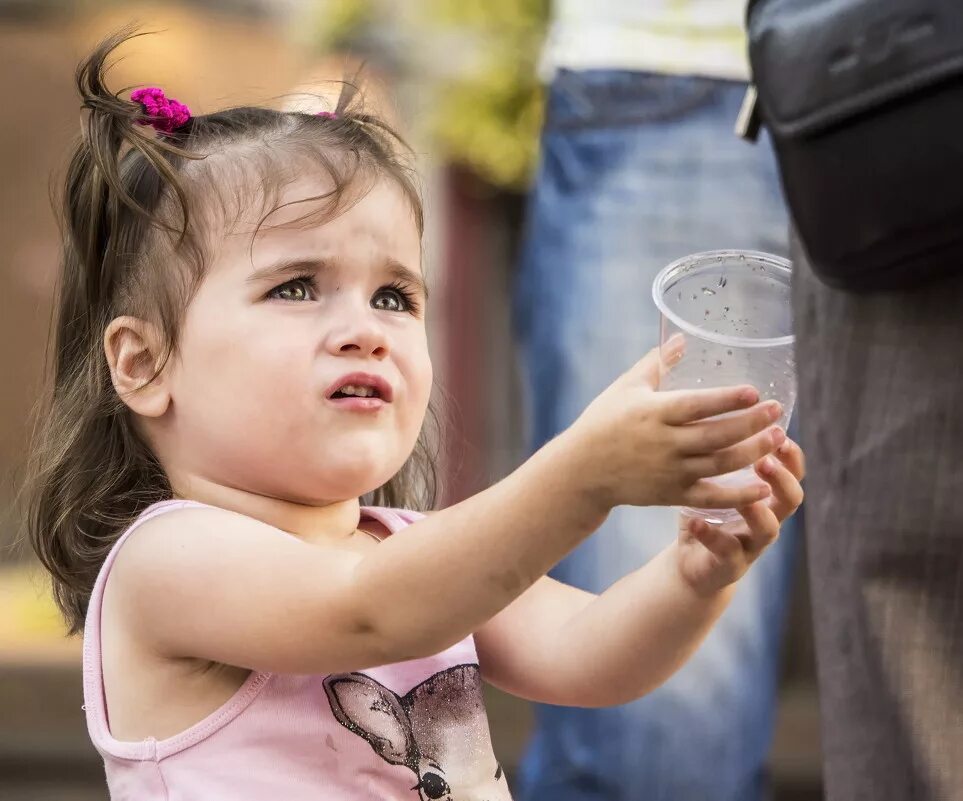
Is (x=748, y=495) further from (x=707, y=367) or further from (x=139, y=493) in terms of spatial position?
(x=139, y=493)

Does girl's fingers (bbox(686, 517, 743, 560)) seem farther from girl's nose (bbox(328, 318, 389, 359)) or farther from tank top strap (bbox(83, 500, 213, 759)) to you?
tank top strap (bbox(83, 500, 213, 759))

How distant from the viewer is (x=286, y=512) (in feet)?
5.31

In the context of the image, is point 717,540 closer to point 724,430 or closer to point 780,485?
point 780,485

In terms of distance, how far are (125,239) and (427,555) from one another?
59 centimetres

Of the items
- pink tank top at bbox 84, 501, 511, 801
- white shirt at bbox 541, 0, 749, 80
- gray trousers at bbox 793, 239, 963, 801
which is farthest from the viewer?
white shirt at bbox 541, 0, 749, 80

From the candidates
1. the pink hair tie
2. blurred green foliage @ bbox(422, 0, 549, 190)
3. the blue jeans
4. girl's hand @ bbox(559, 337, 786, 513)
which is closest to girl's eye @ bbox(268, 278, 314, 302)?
the pink hair tie

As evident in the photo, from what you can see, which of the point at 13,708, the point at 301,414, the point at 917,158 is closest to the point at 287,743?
the point at 301,414

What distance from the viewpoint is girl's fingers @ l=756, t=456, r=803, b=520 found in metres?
1.47

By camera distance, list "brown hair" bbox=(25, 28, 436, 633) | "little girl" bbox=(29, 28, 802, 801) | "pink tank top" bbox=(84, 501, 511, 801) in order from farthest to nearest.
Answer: "brown hair" bbox=(25, 28, 436, 633)
"pink tank top" bbox=(84, 501, 511, 801)
"little girl" bbox=(29, 28, 802, 801)

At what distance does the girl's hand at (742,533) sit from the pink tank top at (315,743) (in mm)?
296

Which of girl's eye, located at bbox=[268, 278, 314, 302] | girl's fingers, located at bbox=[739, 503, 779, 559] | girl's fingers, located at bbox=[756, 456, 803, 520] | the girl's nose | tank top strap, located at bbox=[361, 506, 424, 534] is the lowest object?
tank top strap, located at bbox=[361, 506, 424, 534]

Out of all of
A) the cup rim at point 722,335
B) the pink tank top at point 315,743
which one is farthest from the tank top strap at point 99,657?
the cup rim at point 722,335

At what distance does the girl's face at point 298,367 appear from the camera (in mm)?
1550

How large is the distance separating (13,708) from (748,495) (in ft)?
12.9
